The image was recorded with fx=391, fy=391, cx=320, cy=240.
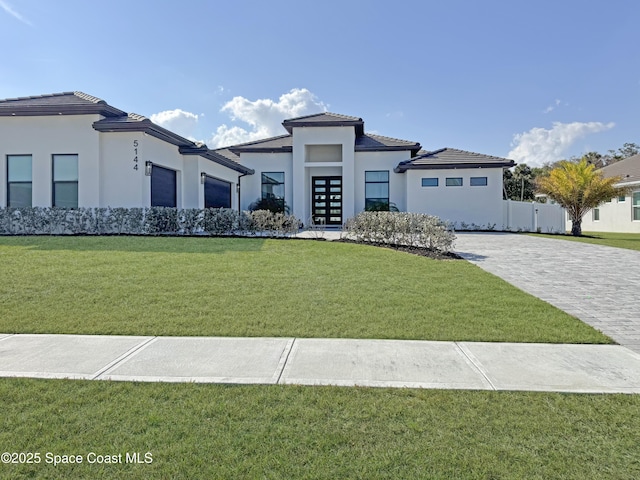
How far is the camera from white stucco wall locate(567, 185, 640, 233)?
2645 centimetres

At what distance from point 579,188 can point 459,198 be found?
6125 millimetres

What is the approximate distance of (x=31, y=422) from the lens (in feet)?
9.24

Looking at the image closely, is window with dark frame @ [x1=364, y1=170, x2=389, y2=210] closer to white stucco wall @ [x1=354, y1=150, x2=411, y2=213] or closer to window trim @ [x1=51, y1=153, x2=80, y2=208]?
white stucco wall @ [x1=354, y1=150, x2=411, y2=213]

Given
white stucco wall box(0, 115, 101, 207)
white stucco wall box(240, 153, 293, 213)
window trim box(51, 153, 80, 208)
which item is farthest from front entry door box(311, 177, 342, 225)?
window trim box(51, 153, 80, 208)

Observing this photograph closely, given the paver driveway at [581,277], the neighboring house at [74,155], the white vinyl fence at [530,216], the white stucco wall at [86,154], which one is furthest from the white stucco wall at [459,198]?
the white stucco wall at [86,154]

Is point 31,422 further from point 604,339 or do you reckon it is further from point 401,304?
point 604,339

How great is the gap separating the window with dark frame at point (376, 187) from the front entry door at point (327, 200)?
6.21 ft

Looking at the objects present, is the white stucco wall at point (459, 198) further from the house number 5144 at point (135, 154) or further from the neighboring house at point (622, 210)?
the house number 5144 at point (135, 154)

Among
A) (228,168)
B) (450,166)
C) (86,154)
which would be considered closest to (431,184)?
(450,166)

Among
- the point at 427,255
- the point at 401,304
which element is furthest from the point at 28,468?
the point at 427,255

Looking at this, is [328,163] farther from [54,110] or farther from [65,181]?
[54,110]

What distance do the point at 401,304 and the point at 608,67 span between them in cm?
2011

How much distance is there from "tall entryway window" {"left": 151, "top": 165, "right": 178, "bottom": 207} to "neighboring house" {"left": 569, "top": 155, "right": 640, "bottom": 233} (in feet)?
87.1

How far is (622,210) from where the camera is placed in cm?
2730
